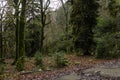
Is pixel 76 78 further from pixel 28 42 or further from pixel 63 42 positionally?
pixel 28 42

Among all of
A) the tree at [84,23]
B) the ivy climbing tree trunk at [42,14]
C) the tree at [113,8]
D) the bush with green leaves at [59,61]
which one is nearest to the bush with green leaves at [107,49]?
the tree at [84,23]

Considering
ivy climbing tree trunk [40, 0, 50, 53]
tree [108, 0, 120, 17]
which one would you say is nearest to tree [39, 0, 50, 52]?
ivy climbing tree trunk [40, 0, 50, 53]

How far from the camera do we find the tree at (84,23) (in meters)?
22.6

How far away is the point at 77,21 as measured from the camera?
75.9 feet

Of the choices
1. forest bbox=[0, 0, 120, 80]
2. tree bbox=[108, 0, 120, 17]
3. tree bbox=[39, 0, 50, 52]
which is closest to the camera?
forest bbox=[0, 0, 120, 80]

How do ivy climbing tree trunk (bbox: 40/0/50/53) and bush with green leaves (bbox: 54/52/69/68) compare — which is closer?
bush with green leaves (bbox: 54/52/69/68)

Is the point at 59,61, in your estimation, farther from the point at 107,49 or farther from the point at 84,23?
the point at 84,23

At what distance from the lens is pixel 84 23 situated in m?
22.8

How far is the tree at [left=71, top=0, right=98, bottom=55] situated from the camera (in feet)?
74.2

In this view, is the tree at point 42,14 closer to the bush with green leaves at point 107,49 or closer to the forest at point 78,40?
the forest at point 78,40

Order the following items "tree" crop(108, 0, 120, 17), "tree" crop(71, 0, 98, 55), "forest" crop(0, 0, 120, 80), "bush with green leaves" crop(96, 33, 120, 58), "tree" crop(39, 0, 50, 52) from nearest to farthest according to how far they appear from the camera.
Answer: "forest" crop(0, 0, 120, 80)
"bush with green leaves" crop(96, 33, 120, 58)
"tree" crop(71, 0, 98, 55)
"tree" crop(108, 0, 120, 17)
"tree" crop(39, 0, 50, 52)

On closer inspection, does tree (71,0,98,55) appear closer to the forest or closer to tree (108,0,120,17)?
A: the forest

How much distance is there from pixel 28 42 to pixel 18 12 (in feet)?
53.5

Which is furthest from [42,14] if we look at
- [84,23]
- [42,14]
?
[84,23]
